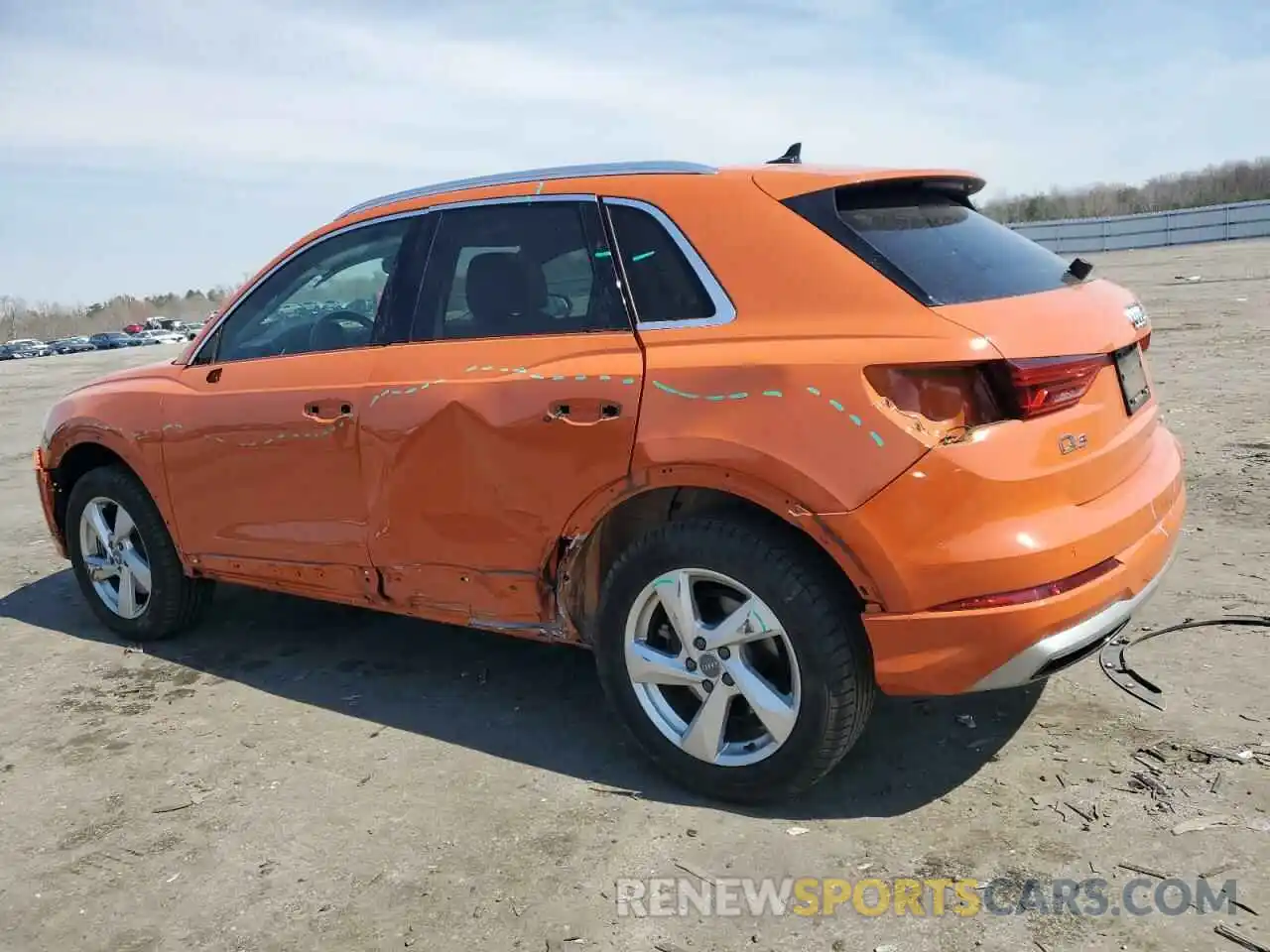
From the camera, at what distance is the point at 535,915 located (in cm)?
266

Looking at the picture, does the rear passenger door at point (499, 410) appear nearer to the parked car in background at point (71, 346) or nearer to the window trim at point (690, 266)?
the window trim at point (690, 266)

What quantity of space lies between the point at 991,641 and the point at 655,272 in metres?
1.46

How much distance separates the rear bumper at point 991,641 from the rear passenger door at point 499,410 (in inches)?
38.2

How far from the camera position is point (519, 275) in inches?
139

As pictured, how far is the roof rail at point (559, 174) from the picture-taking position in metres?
3.31

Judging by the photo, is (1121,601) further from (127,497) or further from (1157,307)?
(1157,307)

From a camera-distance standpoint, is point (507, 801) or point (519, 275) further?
point (519, 275)

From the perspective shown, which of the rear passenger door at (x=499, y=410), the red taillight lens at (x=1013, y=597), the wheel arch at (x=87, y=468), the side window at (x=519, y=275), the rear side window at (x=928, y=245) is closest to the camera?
the red taillight lens at (x=1013, y=597)

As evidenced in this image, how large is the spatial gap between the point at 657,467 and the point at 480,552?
2.70ft

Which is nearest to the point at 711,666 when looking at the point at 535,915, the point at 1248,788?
the point at 535,915

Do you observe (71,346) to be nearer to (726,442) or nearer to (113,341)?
(113,341)

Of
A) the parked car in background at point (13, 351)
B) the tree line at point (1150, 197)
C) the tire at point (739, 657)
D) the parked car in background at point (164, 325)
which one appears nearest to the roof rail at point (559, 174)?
the tire at point (739, 657)

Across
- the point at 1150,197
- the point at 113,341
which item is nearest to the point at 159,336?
the point at 113,341

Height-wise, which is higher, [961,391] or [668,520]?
[961,391]
